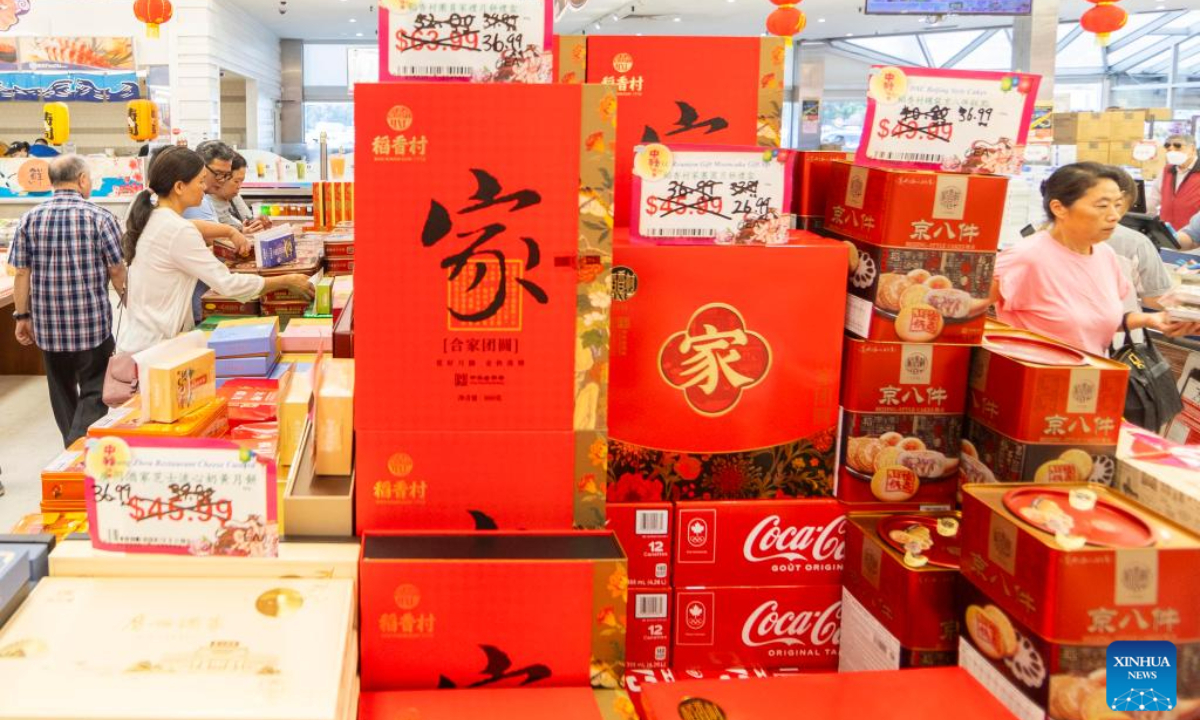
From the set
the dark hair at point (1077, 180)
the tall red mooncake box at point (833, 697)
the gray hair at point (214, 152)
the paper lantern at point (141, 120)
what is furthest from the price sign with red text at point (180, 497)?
the paper lantern at point (141, 120)

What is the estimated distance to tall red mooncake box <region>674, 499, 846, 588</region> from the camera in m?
1.89

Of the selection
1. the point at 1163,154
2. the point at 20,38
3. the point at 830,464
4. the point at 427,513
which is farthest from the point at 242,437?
the point at 20,38

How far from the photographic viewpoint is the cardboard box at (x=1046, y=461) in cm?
178

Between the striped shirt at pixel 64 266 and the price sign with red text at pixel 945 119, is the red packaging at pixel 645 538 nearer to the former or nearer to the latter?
the price sign with red text at pixel 945 119

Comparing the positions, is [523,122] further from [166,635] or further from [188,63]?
[188,63]

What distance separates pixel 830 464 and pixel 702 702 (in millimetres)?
688

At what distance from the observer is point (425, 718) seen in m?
1.38

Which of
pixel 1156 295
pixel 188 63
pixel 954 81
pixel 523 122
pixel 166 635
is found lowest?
pixel 166 635

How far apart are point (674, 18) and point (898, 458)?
51.6 feet

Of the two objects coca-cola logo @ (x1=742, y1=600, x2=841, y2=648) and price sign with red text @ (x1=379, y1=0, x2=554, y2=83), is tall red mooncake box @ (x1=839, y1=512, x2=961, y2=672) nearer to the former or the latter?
coca-cola logo @ (x1=742, y1=600, x2=841, y2=648)

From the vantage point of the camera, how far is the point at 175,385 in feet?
7.33

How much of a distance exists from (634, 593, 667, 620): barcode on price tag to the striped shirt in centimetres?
418

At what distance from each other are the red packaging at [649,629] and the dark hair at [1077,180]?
203 centimetres

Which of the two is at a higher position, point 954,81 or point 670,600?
point 954,81
